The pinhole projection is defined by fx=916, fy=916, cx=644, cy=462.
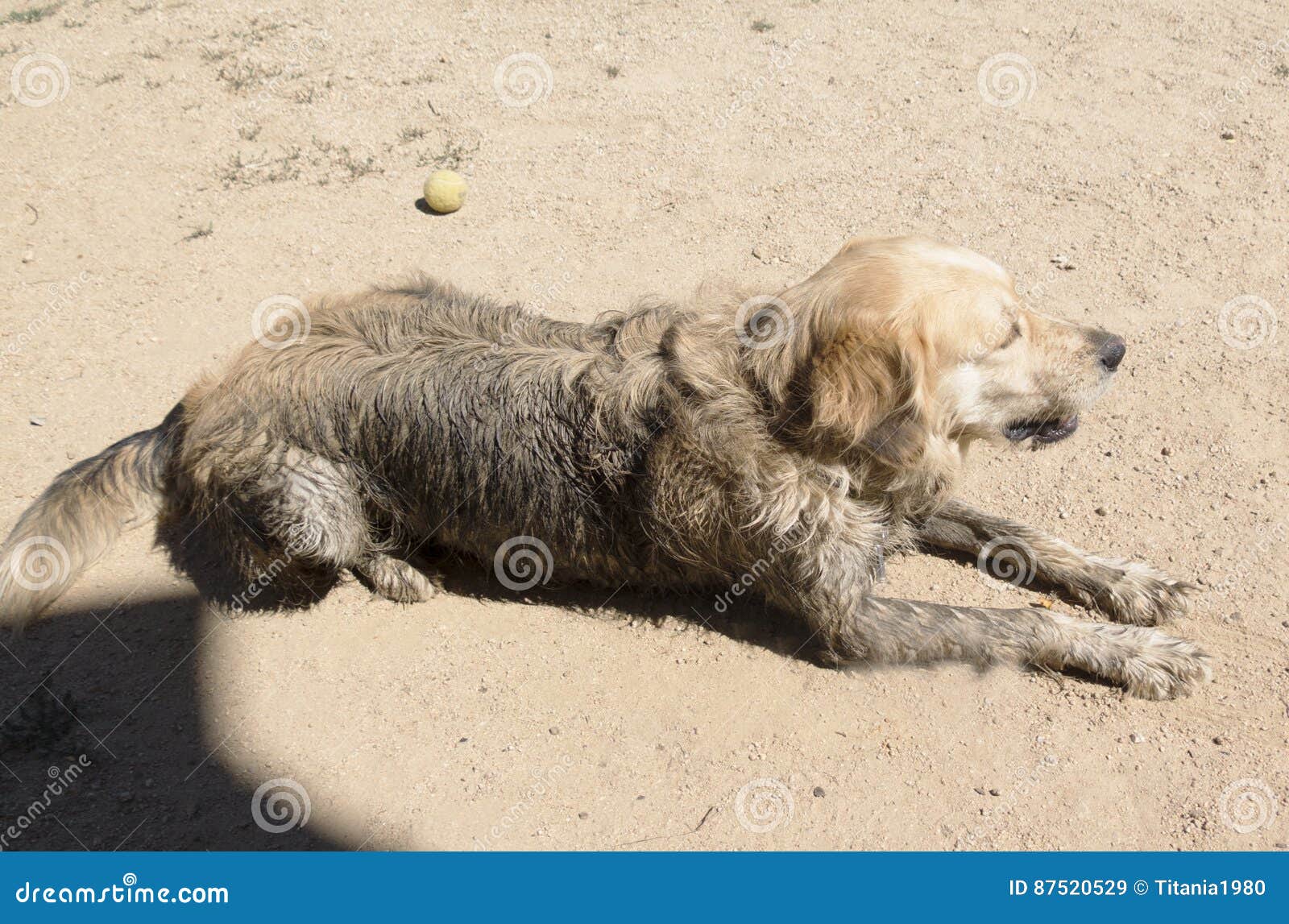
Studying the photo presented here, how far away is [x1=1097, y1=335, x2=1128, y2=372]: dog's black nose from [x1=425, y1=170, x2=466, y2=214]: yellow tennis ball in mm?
4696

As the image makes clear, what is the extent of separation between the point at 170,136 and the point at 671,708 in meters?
6.73

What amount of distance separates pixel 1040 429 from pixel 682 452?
5.06 ft

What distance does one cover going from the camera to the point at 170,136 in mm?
7766

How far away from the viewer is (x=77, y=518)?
4.61 meters

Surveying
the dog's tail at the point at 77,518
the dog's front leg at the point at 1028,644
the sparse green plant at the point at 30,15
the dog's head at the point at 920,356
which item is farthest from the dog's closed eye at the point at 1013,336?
the sparse green plant at the point at 30,15

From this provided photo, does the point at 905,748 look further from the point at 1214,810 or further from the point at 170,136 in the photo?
the point at 170,136

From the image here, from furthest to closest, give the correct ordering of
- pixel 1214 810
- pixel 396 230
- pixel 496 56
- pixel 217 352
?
1. pixel 496 56
2. pixel 396 230
3. pixel 217 352
4. pixel 1214 810

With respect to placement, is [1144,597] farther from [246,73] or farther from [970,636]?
[246,73]

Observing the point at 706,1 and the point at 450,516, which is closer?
the point at 450,516

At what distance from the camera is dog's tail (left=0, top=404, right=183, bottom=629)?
4469 mm

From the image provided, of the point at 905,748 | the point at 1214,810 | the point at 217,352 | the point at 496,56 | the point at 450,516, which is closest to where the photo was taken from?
the point at 1214,810

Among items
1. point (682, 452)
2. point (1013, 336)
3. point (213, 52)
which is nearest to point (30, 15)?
point (213, 52)

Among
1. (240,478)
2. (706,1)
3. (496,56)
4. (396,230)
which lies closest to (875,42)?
(706,1)

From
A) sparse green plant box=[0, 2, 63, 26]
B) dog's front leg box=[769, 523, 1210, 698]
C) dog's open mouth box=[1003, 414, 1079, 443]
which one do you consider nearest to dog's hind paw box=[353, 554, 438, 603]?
dog's front leg box=[769, 523, 1210, 698]
